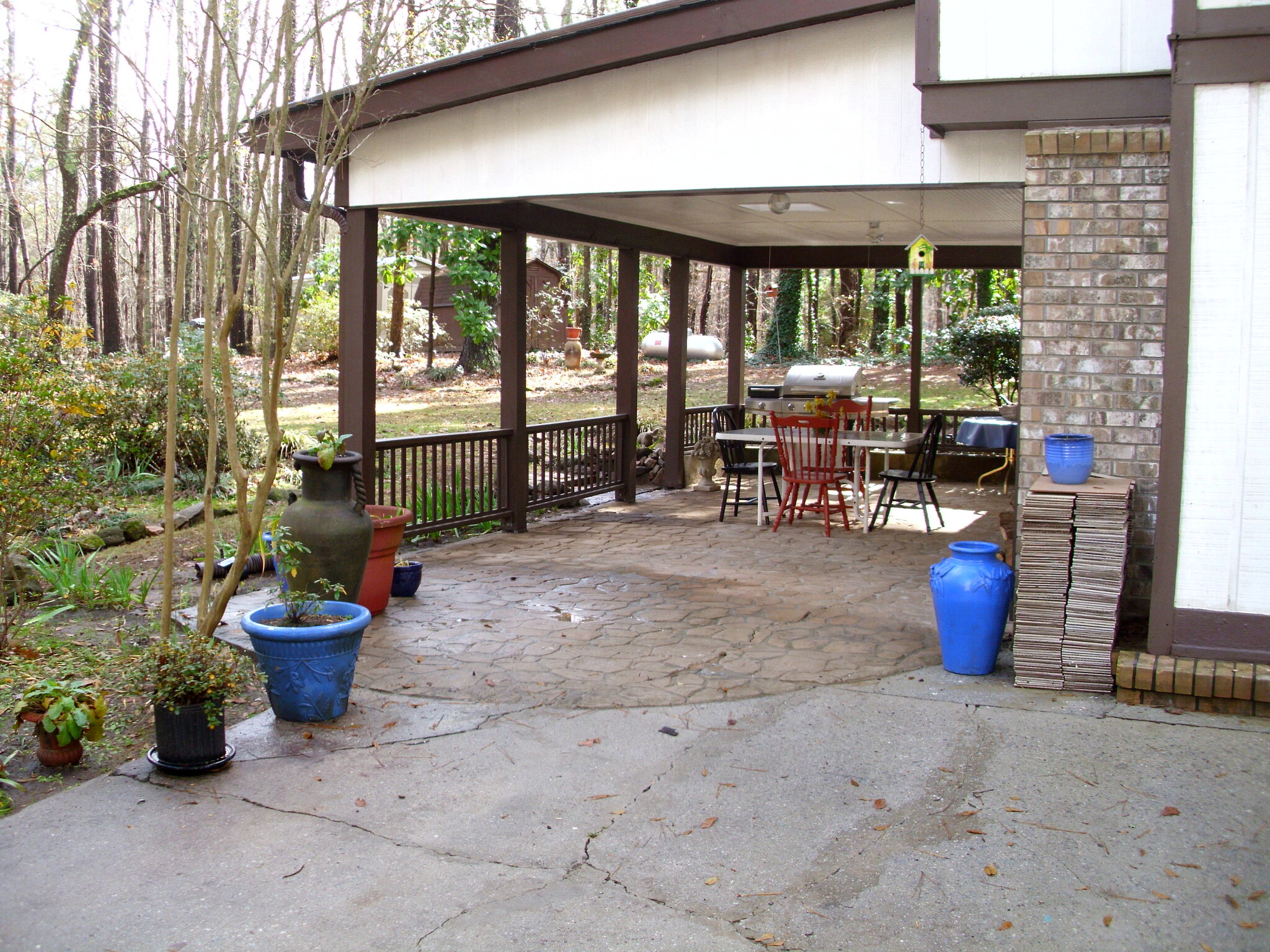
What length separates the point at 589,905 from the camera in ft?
9.27

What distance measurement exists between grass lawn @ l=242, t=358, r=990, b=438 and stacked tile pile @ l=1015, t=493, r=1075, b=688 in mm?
9523

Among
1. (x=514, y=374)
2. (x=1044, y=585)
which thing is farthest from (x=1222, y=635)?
(x=514, y=374)

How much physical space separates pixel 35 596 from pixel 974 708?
5.08 m

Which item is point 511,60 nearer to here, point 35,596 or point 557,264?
point 35,596

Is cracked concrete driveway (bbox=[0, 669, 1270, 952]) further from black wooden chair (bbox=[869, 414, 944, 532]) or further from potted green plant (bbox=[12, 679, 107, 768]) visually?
black wooden chair (bbox=[869, 414, 944, 532])

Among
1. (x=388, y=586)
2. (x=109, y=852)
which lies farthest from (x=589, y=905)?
(x=388, y=586)

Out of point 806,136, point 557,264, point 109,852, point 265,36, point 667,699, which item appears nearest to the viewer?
point 109,852

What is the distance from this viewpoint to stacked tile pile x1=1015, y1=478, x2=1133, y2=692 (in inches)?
170

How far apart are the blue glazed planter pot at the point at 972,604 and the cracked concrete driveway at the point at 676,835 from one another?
0.41 m

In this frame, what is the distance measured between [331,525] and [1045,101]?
3809 millimetres

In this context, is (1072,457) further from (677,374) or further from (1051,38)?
(677,374)

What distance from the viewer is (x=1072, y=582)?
4.37m

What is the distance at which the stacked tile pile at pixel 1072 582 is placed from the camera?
4.32m

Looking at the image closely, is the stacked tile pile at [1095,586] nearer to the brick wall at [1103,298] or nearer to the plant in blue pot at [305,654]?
the brick wall at [1103,298]
